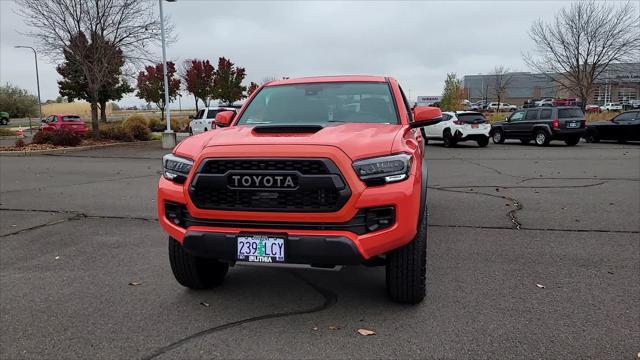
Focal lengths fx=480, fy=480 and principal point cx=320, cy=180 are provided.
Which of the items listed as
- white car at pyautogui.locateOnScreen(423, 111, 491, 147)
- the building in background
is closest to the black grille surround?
white car at pyautogui.locateOnScreen(423, 111, 491, 147)

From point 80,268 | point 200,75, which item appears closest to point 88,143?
point 80,268

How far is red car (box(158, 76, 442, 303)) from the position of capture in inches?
122

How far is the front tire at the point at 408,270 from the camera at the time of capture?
3.50 metres

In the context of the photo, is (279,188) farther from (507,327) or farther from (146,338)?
(507,327)

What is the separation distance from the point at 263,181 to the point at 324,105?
62.1 inches

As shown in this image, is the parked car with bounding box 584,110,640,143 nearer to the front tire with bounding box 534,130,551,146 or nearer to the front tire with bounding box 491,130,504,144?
the front tire with bounding box 534,130,551,146

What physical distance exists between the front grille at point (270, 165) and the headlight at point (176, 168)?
0.26 m

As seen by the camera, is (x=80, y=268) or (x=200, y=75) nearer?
(x=80, y=268)

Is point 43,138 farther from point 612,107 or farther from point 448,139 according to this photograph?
point 612,107

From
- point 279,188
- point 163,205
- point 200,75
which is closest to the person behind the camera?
point 279,188

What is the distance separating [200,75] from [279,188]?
4772 centimetres

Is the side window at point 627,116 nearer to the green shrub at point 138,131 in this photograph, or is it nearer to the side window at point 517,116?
the side window at point 517,116

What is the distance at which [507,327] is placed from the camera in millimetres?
3320

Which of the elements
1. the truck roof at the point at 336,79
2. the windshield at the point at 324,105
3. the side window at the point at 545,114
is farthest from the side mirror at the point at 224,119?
the side window at the point at 545,114
